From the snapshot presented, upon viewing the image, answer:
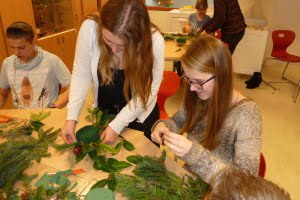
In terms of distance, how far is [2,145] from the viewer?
1.29 m

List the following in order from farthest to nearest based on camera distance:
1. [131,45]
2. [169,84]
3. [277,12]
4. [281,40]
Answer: [277,12]
[281,40]
[169,84]
[131,45]

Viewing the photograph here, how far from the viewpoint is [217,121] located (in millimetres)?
1356

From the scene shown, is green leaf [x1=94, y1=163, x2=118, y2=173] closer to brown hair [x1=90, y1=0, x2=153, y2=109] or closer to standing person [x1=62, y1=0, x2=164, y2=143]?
standing person [x1=62, y1=0, x2=164, y2=143]

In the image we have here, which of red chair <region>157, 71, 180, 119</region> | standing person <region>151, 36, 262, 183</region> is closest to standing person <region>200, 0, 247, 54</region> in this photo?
red chair <region>157, 71, 180, 119</region>

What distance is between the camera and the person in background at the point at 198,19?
171 inches

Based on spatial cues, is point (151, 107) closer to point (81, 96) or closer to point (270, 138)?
point (81, 96)

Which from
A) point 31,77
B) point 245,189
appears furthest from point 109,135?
point 31,77

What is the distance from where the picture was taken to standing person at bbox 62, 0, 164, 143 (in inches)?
50.0

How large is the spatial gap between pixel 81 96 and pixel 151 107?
17.2 inches

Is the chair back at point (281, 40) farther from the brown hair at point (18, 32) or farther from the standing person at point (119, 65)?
the brown hair at point (18, 32)

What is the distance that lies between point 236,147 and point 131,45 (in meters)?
0.71

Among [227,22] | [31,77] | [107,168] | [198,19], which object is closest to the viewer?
[107,168]

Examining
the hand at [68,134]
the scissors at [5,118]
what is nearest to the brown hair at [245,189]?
the hand at [68,134]

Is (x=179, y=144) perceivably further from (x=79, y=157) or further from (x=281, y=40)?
(x=281, y=40)
